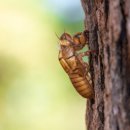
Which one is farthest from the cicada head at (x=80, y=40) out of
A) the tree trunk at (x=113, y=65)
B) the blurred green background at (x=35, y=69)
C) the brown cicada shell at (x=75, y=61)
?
the blurred green background at (x=35, y=69)

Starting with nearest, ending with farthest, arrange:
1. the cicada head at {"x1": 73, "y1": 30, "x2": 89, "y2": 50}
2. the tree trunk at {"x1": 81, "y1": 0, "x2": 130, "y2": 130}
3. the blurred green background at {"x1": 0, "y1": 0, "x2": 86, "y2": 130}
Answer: the tree trunk at {"x1": 81, "y1": 0, "x2": 130, "y2": 130}
the cicada head at {"x1": 73, "y1": 30, "x2": 89, "y2": 50}
the blurred green background at {"x1": 0, "y1": 0, "x2": 86, "y2": 130}

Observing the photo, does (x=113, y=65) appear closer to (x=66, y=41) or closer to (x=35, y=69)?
(x=66, y=41)

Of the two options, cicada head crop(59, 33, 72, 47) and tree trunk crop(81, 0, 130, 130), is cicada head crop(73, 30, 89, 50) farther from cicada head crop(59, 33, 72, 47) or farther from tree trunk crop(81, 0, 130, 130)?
tree trunk crop(81, 0, 130, 130)

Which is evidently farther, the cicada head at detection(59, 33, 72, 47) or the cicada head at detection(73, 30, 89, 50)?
the cicada head at detection(59, 33, 72, 47)

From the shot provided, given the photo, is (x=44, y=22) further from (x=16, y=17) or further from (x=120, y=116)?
(x=120, y=116)

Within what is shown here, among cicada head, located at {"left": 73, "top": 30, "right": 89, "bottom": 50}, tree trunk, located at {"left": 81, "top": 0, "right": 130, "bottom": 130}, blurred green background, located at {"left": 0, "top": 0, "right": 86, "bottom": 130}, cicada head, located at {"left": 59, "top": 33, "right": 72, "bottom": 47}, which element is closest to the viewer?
tree trunk, located at {"left": 81, "top": 0, "right": 130, "bottom": 130}

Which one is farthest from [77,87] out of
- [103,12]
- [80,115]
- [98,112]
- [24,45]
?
[24,45]

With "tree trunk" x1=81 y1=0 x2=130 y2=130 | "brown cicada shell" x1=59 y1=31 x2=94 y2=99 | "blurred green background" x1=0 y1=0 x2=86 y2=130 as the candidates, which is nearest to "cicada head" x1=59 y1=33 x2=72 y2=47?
"brown cicada shell" x1=59 y1=31 x2=94 y2=99
